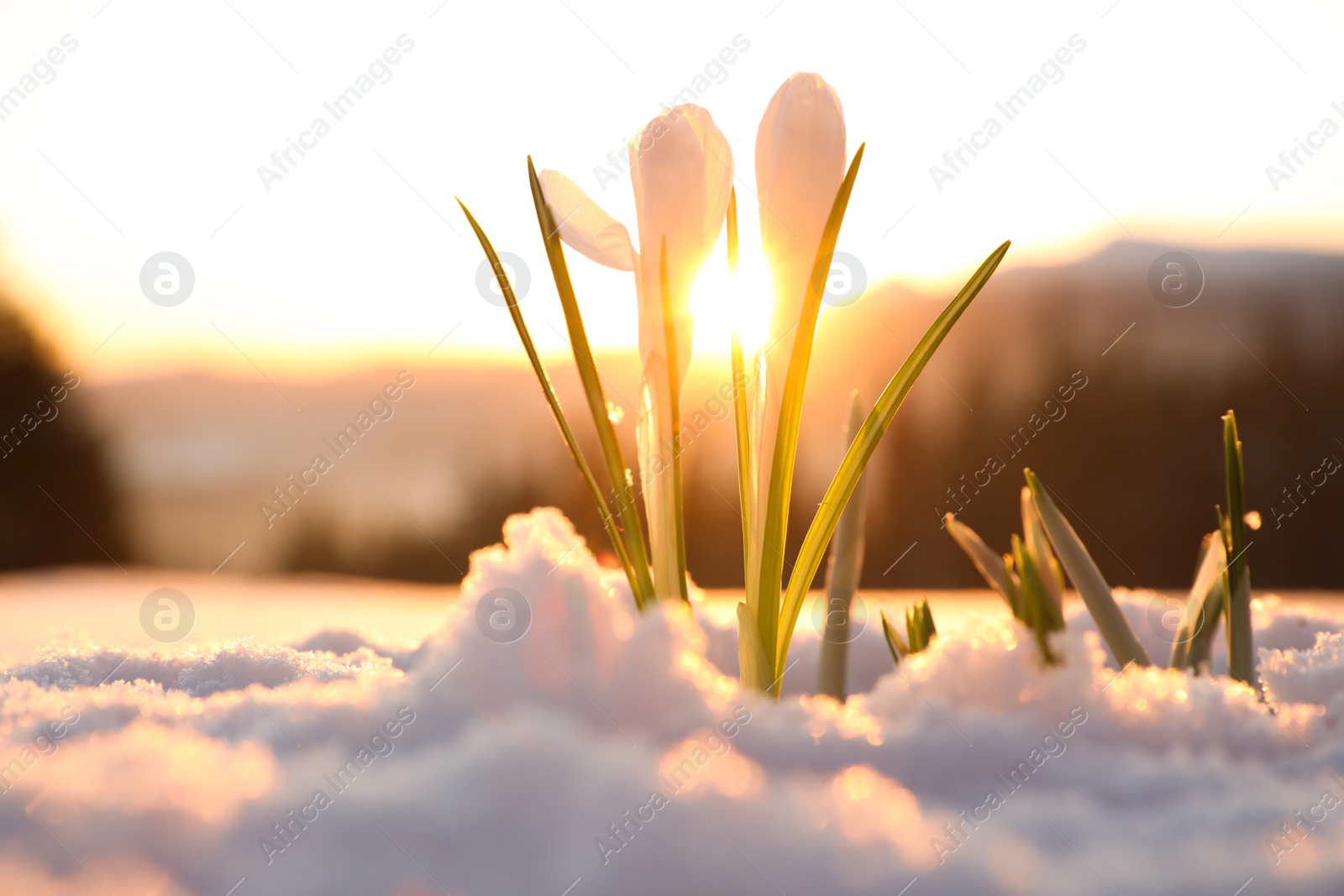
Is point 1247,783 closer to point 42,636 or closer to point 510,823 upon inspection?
point 510,823

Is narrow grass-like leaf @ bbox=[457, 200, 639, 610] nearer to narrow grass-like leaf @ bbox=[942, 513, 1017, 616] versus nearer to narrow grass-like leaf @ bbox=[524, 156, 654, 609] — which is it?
narrow grass-like leaf @ bbox=[524, 156, 654, 609]

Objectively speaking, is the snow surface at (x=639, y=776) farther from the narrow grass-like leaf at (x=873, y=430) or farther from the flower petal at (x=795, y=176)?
the flower petal at (x=795, y=176)

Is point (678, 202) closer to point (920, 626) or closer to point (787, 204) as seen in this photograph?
point (787, 204)

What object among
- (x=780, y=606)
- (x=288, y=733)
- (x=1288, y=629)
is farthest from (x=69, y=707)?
(x=1288, y=629)

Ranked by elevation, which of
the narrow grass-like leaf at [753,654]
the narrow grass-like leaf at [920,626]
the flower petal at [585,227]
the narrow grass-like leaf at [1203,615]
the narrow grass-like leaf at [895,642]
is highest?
the narrow grass-like leaf at [1203,615]

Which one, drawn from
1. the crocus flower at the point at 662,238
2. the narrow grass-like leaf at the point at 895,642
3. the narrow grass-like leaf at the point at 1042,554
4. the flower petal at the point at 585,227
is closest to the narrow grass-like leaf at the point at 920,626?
the narrow grass-like leaf at the point at 895,642

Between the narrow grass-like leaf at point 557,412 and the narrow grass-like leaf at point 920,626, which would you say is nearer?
the narrow grass-like leaf at point 557,412
